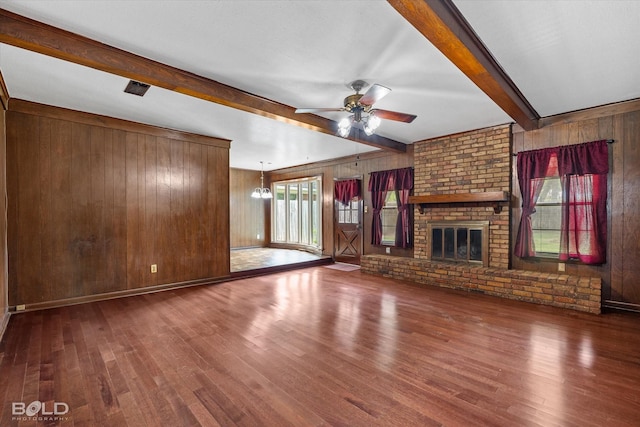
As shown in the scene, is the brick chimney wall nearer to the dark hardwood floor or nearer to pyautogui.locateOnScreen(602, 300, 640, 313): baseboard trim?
pyautogui.locateOnScreen(602, 300, 640, 313): baseboard trim

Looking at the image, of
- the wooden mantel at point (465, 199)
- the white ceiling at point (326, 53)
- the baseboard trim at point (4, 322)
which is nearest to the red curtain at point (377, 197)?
the wooden mantel at point (465, 199)

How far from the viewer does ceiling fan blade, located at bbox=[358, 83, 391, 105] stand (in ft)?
9.15

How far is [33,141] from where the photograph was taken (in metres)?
3.89

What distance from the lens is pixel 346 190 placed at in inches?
288

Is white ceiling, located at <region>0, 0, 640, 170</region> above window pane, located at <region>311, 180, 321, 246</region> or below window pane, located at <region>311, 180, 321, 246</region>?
Answer: above

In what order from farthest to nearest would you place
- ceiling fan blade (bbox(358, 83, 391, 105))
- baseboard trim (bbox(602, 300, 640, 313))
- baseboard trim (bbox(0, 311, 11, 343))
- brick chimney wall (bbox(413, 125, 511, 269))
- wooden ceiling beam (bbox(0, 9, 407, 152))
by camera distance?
brick chimney wall (bbox(413, 125, 511, 269)) → baseboard trim (bbox(602, 300, 640, 313)) → baseboard trim (bbox(0, 311, 11, 343)) → ceiling fan blade (bbox(358, 83, 391, 105)) → wooden ceiling beam (bbox(0, 9, 407, 152))

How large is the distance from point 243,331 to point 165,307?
152cm

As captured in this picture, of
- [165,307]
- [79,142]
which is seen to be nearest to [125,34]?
[79,142]

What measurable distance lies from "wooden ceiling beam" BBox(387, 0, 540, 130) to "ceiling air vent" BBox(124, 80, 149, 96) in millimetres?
2810

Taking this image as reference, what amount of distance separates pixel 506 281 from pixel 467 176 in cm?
183

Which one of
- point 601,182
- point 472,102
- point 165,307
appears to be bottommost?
point 165,307

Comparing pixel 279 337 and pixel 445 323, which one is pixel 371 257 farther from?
pixel 279 337

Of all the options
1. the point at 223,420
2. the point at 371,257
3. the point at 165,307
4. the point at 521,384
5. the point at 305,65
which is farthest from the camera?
the point at 371,257

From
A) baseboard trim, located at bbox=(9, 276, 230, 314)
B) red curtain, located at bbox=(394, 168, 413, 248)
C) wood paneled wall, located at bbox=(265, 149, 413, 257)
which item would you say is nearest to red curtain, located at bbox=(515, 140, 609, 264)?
red curtain, located at bbox=(394, 168, 413, 248)
